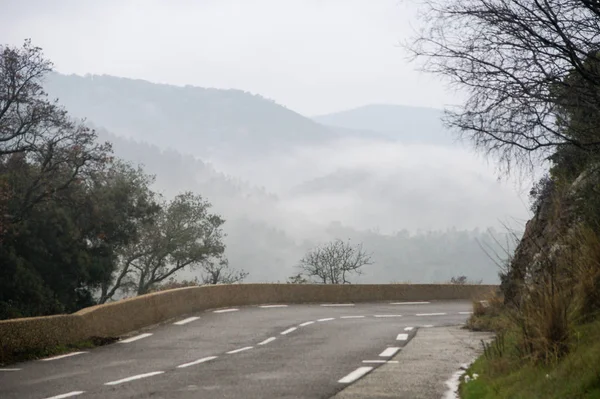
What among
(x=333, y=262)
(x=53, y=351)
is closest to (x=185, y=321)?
(x=53, y=351)

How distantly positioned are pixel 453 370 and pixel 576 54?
17.7 feet

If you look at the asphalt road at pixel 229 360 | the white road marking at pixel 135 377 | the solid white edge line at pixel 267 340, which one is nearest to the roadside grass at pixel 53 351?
the asphalt road at pixel 229 360

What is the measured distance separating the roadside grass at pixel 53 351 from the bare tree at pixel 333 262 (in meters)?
51.4

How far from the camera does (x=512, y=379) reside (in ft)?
27.3

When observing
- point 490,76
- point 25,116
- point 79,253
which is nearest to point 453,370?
point 490,76

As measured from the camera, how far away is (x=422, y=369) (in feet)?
41.0

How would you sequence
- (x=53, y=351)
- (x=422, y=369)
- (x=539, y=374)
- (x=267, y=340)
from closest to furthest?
(x=539, y=374) → (x=422, y=369) → (x=53, y=351) → (x=267, y=340)

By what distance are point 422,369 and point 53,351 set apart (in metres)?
6.43

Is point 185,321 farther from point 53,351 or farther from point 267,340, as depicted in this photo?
point 53,351

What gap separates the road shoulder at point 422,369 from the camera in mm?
10094

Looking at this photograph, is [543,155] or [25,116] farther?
[25,116]

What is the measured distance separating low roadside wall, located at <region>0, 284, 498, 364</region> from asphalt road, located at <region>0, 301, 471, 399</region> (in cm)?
51

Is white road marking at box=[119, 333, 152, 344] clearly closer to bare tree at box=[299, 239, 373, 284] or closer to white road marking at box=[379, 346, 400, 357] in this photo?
white road marking at box=[379, 346, 400, 357]

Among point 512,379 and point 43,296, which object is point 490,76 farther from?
point 43,296
